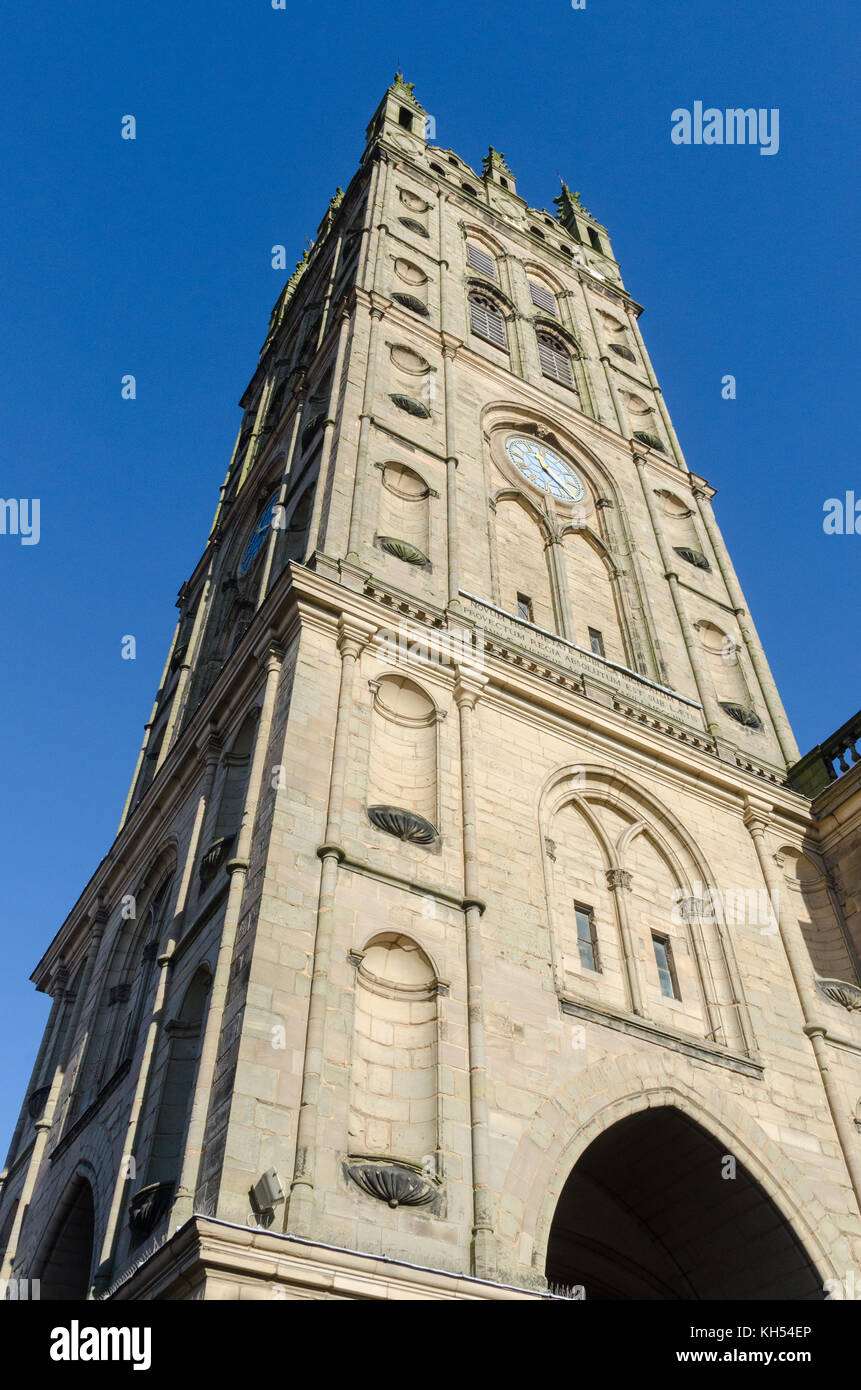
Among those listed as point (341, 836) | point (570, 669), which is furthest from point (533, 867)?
point (570, 669)

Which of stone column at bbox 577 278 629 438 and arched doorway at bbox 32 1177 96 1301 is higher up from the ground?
stone column at bbox 577 278 629 438

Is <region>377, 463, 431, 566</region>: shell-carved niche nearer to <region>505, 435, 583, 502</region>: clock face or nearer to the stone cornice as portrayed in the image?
the stone cornice

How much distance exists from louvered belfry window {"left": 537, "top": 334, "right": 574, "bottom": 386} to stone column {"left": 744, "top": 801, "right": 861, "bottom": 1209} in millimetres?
17220

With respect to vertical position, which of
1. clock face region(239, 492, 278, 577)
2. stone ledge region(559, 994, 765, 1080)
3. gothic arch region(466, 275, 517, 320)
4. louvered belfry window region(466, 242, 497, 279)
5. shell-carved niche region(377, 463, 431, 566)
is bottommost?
stone ledge region(559, 994, 765, 1080)

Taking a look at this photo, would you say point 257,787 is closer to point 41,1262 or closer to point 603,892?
point 603,892

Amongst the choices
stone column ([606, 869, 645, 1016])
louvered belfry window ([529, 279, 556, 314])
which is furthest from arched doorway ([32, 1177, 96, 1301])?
louvered belfry window ([529, 279, 556, 314])

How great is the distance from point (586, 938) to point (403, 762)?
12.5 feet

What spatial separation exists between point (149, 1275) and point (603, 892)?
9653 mm

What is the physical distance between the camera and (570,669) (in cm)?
2261

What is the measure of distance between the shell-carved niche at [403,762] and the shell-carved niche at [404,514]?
4187 mm

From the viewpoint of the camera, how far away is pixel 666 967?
1867cm

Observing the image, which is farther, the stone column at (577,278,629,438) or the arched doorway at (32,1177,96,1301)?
the stone column at (577,278,629,438)

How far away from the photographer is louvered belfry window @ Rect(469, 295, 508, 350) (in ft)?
112

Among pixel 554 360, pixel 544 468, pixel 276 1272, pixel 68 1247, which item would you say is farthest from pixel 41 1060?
pixel 554 360
